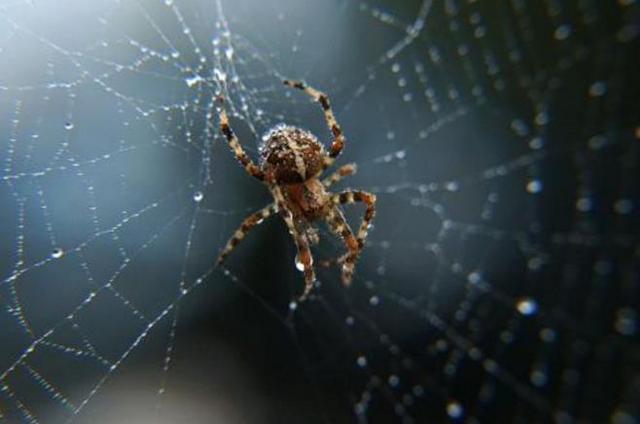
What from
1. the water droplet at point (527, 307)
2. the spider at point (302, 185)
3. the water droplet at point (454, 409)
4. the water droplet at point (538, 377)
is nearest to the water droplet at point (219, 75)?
the spider at point (302, 185)

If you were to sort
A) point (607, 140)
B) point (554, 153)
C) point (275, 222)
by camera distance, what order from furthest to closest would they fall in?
point (275, 222)
point (554, 153)
point (607, 140)

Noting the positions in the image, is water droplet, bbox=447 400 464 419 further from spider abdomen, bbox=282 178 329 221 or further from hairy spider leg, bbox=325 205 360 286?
spider abdomen, bbox=282 178 329 221

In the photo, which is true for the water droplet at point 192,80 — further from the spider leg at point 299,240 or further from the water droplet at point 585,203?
the water droplet at point 585,203

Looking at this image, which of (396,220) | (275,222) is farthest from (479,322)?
(275,222)

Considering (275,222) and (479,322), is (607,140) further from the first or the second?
(275,222)

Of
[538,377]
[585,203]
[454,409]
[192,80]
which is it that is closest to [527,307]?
[538,377]

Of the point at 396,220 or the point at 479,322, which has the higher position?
the point at 396,220

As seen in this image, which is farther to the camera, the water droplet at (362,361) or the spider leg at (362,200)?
the water droplet at (362,361)

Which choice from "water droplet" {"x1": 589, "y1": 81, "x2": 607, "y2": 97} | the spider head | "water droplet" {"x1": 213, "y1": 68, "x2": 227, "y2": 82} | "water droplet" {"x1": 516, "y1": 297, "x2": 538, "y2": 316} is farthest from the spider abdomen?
"water droplet" {"x1": 516, "y1": 297, "x2": 538, "y2": 316}
